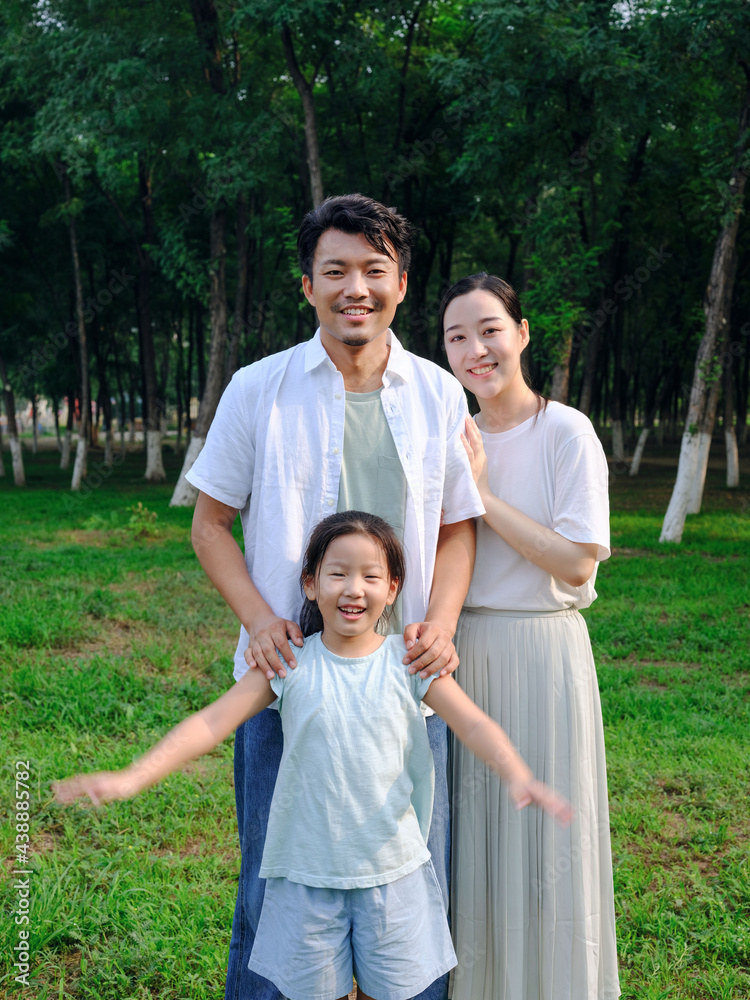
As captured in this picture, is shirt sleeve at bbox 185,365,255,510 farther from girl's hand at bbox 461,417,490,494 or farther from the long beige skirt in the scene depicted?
the long beige skirt

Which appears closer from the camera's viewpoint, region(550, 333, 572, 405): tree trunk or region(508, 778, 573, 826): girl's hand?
region(508, 778, 573, 826): girl's hand

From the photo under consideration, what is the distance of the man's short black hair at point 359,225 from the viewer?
2021 mm

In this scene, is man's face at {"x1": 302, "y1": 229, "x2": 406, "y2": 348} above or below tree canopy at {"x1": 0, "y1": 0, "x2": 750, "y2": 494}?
below

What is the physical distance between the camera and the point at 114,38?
1395 cm

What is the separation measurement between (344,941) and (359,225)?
1.68m

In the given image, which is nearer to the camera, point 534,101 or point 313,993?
point 313,993

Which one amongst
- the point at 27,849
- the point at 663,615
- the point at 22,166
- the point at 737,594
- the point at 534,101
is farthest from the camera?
the point at 22,166

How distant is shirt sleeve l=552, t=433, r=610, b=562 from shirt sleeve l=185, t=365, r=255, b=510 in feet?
2.74

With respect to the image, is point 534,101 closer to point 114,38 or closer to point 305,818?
point 114,38

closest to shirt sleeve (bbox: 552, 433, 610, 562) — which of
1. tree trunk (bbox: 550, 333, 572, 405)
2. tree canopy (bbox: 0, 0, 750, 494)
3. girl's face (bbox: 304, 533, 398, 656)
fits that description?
girl's face (bbox: 304, 533, 398, 656)

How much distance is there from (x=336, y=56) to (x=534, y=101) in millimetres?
3296

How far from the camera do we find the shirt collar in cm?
212

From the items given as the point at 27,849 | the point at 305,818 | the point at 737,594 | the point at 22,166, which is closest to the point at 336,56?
→ the point at 22,166

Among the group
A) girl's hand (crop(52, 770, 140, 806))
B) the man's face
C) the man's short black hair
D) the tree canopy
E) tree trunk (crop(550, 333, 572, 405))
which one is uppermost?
the tree canopy
